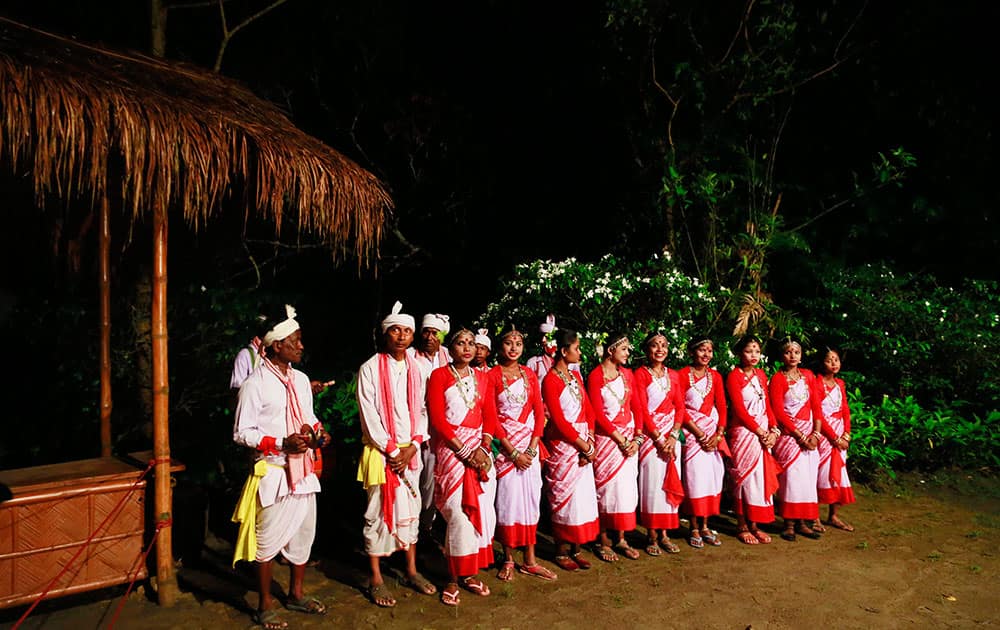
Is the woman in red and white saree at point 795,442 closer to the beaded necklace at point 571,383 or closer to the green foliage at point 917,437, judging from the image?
the green foliage at point 917,437

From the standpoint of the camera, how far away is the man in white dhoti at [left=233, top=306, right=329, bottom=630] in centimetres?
421

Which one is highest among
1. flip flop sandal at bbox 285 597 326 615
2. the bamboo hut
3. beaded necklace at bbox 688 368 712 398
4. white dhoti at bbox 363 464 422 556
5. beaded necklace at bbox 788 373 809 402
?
the bamboo hut

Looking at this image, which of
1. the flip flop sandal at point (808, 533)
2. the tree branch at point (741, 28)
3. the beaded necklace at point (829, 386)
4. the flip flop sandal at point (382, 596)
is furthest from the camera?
the tree branch at point (741, 28)

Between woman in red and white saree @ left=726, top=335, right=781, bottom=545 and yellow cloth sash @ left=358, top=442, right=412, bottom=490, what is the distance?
3.01m

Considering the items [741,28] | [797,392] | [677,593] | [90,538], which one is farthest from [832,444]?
[741,28]

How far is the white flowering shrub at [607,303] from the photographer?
23.6 feet

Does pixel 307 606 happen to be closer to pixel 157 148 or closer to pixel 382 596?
pixel 382 596

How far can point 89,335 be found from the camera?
6496 millimetres

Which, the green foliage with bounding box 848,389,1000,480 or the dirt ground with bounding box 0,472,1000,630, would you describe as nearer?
the dirt ground with bounding box 0,472,1000,630

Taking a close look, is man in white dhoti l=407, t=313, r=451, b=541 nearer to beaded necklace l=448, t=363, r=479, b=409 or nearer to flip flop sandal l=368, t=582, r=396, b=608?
beaded necklace l=448, t=363, r=479, b=409

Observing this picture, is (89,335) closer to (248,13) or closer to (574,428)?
(574,428)

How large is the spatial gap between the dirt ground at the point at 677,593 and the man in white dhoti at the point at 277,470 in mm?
324

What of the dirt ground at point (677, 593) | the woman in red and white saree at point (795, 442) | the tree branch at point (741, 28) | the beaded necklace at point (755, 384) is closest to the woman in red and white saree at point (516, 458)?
the dirt ground at point (677, 593)

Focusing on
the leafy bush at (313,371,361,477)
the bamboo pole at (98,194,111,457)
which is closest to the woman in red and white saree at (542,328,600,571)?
the leafy bush at (313,371,361,477)
